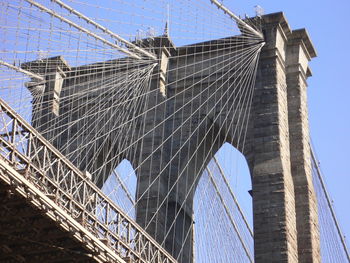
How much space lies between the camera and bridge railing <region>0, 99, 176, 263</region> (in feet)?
84.8

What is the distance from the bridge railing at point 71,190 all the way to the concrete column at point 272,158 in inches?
180

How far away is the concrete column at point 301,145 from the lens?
37500 millimetres

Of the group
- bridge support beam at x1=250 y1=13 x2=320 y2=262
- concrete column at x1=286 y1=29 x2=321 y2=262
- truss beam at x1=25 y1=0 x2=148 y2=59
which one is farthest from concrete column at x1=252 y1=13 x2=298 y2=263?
truss beam at x1=25 y1=0 x2=148 y2=59

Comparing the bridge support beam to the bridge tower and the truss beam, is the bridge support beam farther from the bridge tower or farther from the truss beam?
the truss beam

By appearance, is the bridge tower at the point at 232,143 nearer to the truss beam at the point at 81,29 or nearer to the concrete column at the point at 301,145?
the concrete column at the point at 301,145

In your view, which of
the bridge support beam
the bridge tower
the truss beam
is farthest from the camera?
the bridge tower

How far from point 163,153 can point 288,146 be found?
431cm

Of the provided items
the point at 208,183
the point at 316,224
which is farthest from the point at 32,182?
the point at 208,183

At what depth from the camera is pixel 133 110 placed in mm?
41625

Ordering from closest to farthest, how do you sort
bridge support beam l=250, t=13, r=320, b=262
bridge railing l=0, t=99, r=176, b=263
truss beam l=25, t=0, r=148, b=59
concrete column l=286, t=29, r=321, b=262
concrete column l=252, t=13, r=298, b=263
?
bridge railing l=0, t=99, r=176, b=263 → truss beam l=25, t=0, r=148, b=59 → concrete column l=252, t=13, r=298, b=263 → bridge support beam l=250, t=13, r=320, b=262 → concrete column l=286, t=29, r=321, b=262

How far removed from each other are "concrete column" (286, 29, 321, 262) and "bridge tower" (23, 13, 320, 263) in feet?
0.11

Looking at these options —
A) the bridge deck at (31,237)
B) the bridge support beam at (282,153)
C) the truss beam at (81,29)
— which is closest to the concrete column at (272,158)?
the bridge support beam at (282,153)

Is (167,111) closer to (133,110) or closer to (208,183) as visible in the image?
(133,110)

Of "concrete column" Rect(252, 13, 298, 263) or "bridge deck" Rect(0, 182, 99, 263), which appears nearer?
"bridge deck" Rect(0, 182, 99, 263)
